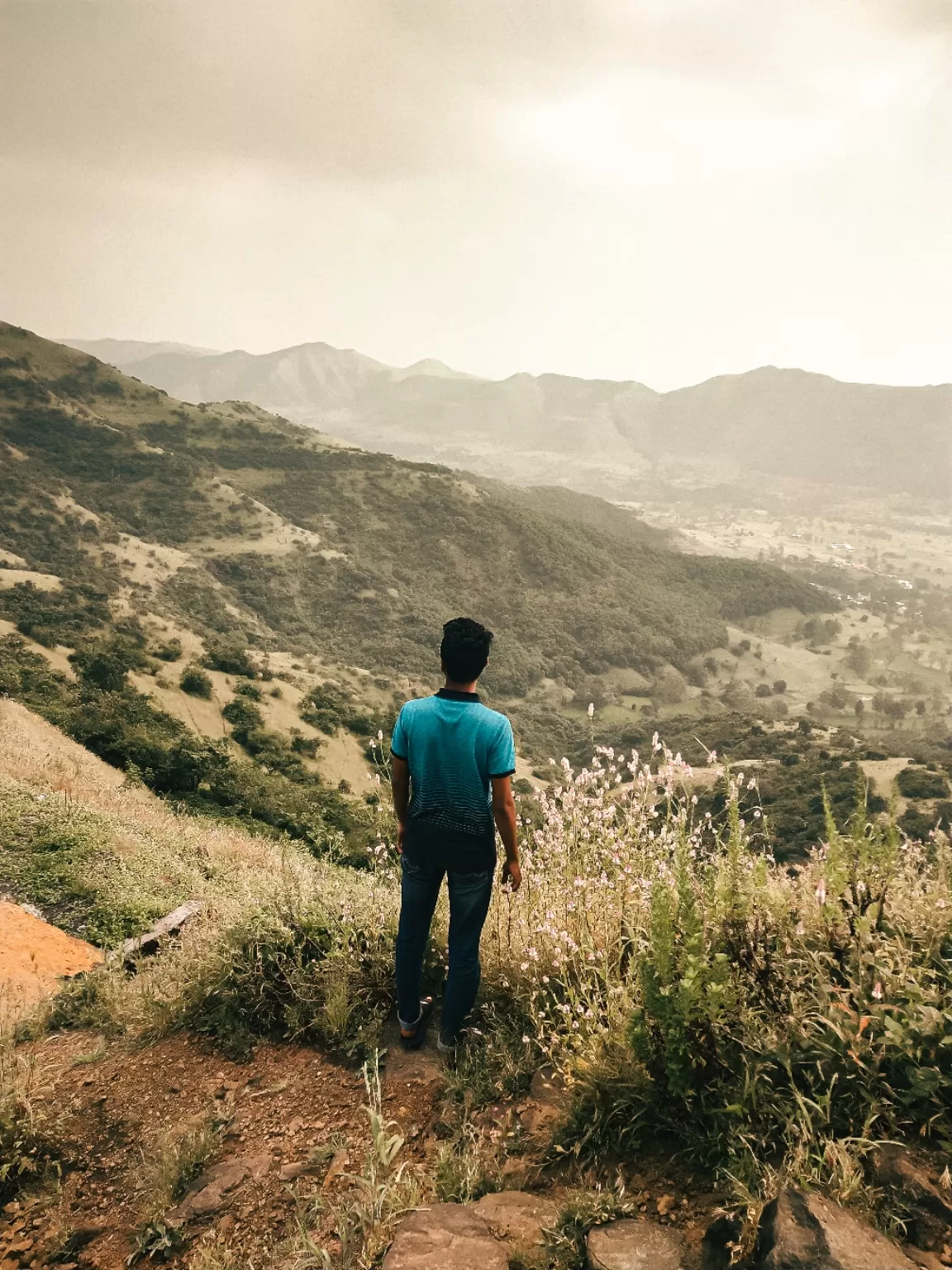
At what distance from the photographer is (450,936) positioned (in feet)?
10.3

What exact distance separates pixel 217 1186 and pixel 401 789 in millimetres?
1644

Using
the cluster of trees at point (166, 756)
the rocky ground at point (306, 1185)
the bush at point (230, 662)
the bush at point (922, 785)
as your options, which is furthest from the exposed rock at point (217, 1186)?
the bush at point (922, 785)

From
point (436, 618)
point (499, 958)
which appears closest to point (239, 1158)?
point (499, 958)

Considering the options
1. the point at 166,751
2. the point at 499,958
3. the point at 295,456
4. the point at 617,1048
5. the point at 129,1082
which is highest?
the point at 295,456

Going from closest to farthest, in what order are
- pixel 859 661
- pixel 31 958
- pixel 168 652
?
pixel 31 958, pixel 168 652, pixel 859 661

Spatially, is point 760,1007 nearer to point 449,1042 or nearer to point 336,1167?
point 449,1042

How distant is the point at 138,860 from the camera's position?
7.40m

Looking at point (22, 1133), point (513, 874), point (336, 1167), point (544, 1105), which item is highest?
point (513, 874)

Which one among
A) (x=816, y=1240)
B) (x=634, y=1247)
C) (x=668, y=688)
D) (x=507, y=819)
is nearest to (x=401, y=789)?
(x=507, y=819)

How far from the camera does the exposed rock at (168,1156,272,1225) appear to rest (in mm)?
2426

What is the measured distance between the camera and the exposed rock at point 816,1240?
1.52 meters

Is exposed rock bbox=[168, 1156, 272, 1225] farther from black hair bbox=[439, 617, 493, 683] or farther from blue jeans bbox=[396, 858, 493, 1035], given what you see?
black hair bbox=[439, 617, 493, 683]

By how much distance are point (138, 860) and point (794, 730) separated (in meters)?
67.0

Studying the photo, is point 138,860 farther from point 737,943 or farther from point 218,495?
point 218,495
